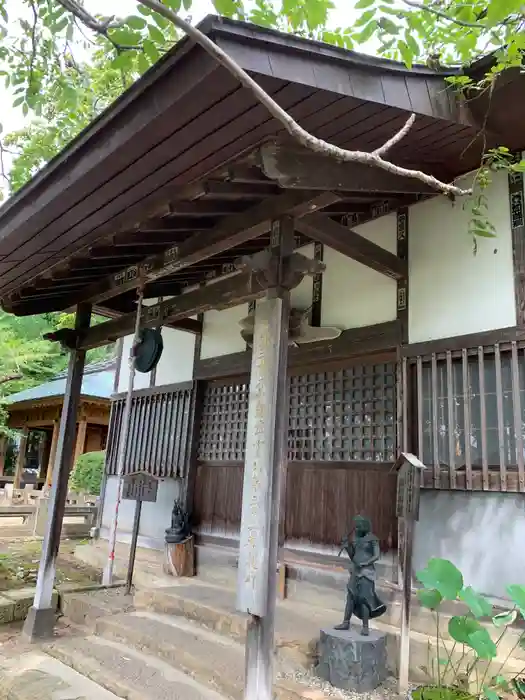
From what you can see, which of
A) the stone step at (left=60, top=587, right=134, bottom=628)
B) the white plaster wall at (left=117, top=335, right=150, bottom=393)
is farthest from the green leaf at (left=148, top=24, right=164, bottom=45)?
the white plaster wall at (left=117, top=335, right=150, bottom=393)

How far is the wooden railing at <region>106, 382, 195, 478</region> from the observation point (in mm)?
7457

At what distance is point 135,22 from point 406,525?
3.67 meters

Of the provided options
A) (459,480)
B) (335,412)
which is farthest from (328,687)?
(335,412)

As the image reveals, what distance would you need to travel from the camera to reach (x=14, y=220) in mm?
4445

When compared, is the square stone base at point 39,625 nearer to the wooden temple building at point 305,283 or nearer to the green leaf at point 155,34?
the wooden temple building at point 305,283

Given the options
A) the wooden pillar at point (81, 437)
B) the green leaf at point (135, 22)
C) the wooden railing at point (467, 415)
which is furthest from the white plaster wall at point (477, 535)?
the wooden pillar at point (81, 437)

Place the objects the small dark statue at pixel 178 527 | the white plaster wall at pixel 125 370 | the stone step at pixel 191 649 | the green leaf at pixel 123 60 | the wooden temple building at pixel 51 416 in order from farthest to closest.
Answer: the wooden temple building at pixel 51 416
the white plaster wall at pixel 125 370
the small dark statue at pixel 178 527
the stone step at pixel 191 649
the green leaf at pixel 123 60

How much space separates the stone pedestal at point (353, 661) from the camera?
370 cm

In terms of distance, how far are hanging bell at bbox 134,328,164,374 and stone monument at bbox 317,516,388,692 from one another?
8.68 ft

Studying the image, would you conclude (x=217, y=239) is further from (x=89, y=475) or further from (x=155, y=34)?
(x=89, y=475)

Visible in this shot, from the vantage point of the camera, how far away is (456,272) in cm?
484

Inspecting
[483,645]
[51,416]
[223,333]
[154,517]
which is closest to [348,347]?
[223,333]

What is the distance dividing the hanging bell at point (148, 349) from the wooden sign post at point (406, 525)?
2.73 meters

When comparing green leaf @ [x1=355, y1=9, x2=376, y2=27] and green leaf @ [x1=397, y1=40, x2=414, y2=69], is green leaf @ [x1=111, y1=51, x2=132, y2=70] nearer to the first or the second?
green leaf @ [x1=355, y1=9, x2=376, y2=27]
